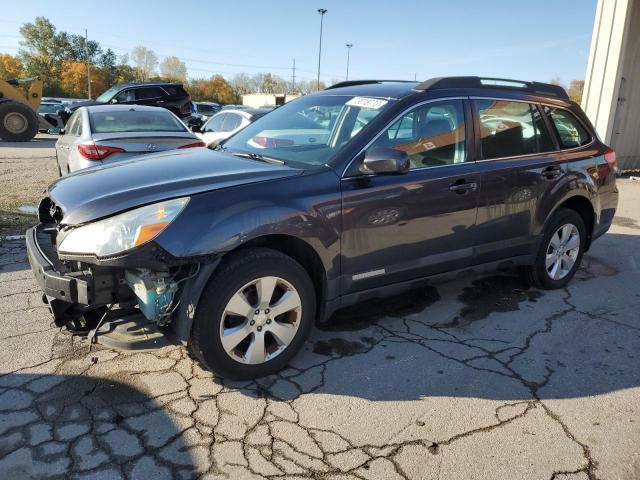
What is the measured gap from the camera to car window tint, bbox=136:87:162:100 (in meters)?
18.2

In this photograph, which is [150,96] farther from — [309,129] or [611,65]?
[309,129]

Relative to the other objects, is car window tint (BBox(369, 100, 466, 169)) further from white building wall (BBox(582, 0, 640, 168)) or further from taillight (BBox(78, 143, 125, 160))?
white building wall (BBox(582, 0, 640, 168))

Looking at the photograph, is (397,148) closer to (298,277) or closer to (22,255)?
(298,277)

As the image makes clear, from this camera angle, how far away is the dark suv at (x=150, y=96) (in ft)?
58.4

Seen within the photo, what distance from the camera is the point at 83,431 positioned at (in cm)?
260

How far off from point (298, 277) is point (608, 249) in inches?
198

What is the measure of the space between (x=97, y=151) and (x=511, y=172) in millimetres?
4784

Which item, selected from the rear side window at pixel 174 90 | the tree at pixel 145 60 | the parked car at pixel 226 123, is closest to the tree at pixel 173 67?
the tree at pixel 145 60

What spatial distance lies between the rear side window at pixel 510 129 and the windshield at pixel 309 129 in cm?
92

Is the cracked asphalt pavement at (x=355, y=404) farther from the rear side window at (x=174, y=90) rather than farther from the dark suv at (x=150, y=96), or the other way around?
the rear side window at (x=174, y=90)

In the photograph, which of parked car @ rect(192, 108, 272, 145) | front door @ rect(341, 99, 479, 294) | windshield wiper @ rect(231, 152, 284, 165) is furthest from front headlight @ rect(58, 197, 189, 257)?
parked car @ rect(192, 108, 272, 145)

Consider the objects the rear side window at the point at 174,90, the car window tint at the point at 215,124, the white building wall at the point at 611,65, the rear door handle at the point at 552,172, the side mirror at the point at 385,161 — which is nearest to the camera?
the side mirror at the point at 385,161

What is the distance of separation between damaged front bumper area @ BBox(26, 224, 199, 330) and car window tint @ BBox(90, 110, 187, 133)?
4.45m

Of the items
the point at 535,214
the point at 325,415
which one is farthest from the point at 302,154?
the point at 535,214
